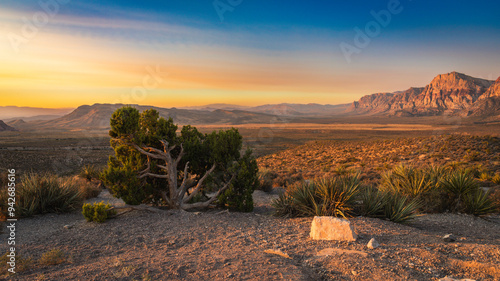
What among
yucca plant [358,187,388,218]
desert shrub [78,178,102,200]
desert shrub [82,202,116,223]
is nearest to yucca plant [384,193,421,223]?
yucca plant [358,187,388,218]

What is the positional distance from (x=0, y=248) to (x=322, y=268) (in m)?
6.22

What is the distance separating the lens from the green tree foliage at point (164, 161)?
746 cm

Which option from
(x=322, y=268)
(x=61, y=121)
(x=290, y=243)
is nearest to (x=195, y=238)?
(x=290, y=243)

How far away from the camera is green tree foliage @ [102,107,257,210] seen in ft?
24.5

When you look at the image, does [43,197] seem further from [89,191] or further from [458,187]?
[458,187]

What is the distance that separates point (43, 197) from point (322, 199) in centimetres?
828

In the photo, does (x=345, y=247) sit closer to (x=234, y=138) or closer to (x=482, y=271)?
(x=482, y=271)

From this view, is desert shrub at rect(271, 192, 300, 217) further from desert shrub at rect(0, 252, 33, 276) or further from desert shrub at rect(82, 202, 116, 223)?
desert shrub at rect(0, 252, 33, 276)

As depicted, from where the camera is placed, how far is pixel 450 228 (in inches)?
282

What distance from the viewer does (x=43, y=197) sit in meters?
8.47

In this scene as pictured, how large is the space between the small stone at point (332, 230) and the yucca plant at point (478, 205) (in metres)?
5.45

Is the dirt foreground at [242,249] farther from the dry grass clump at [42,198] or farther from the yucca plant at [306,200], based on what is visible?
the dry grass clump at [42,198]

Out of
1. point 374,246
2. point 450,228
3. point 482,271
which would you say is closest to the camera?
point 482,271

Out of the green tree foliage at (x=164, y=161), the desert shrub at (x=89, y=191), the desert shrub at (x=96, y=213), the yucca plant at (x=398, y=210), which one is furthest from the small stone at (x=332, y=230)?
the desert shrub at (x=89, y=191)
